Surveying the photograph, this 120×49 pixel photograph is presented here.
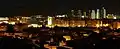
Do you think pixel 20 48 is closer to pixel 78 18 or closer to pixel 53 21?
pixel 53 21

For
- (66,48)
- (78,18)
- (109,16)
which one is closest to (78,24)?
(78,18)

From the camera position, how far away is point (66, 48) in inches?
287

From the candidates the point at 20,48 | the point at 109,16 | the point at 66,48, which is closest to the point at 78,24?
the point at 109,16

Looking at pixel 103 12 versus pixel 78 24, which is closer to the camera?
pixel 78 24

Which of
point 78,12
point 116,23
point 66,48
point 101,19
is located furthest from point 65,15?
point 66,48

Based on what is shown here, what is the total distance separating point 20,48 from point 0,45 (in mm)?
532

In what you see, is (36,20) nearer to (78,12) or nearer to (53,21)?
(53,21)

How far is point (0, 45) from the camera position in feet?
20.1

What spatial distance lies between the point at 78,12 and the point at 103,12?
2.22 meters

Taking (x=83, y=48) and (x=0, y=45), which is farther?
(x=83, y=48)

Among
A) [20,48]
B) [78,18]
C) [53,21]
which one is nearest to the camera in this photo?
[20,48]

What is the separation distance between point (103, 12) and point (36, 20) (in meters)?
6.30

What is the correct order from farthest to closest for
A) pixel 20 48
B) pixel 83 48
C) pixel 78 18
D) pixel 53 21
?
1. pixel 78 18
2. pixel 53 21
3. pixel 83 48
4. pixel 20 48

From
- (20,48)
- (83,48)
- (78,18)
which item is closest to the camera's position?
(20,48)
